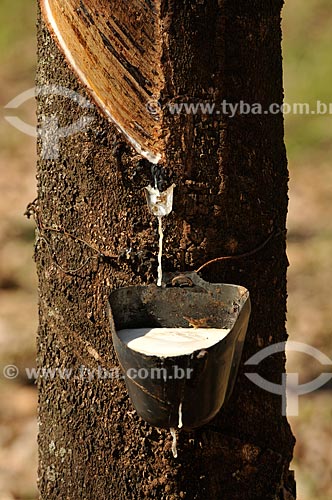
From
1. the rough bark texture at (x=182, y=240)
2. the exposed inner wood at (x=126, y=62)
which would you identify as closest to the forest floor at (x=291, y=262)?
the rough bark texture at (x=182, y=240)

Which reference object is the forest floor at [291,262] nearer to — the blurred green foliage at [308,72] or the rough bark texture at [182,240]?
the blurred green foliage at [308,72]

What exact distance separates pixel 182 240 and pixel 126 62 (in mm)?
380

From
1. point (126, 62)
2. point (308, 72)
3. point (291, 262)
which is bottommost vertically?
point (291, 262)

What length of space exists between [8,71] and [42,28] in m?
6.40

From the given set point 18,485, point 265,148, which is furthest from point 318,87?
point 265,148

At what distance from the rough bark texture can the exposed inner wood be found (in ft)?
0.08

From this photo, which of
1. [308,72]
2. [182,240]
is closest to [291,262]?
[308,72]

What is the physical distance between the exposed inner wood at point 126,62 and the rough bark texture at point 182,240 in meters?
0.02

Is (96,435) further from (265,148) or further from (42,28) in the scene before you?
(42,28)

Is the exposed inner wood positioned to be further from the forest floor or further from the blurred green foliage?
the blurred green foliage

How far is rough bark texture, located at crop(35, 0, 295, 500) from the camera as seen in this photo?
1.73 metres

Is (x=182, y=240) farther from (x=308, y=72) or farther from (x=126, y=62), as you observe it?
(x=308, y=72)

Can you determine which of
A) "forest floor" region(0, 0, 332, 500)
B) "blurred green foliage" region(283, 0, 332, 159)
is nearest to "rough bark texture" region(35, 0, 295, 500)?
"forest floor" region(0, 0, 332, 500)

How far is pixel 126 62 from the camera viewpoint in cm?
172
